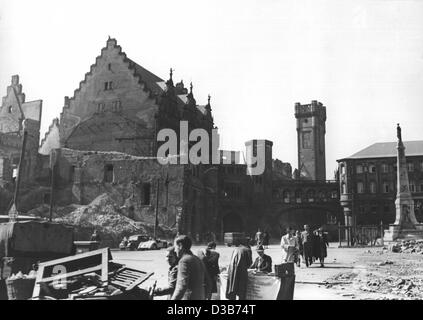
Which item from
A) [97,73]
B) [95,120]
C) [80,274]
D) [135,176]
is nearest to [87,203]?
[135,176]

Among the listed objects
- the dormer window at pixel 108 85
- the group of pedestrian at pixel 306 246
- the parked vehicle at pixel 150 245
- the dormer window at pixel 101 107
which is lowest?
the parked vehicle at pixel 150 245

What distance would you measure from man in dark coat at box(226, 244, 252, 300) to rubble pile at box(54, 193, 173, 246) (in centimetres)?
2491

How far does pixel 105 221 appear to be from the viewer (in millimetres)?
34844

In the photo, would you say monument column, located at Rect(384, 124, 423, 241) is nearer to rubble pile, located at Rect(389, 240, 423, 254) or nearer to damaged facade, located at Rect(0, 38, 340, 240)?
rubble pile, located at Rect(389, 240, 423, 254)

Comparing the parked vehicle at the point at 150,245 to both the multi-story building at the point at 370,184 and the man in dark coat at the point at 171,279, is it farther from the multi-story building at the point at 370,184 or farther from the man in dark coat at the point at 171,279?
the multi-story building at the point at 370,184

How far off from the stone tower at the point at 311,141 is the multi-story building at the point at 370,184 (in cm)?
1757

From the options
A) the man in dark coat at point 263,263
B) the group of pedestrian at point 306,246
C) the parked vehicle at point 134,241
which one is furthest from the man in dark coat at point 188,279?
the parked vehicle at point 134,241

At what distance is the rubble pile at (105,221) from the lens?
3303 cm

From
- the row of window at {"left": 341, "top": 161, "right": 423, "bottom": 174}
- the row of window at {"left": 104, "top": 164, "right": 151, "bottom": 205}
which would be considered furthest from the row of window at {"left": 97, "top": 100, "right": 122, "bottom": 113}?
the row of window at {"left": 341, "top": 161, "right": 423, "bottom": 174}
